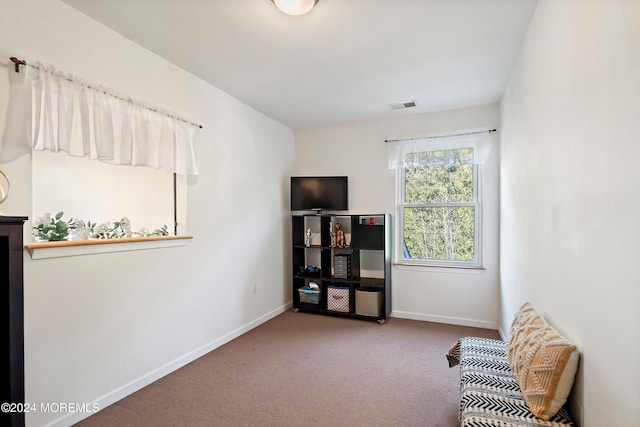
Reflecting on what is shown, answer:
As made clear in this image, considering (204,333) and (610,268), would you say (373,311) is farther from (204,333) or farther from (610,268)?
(610,268)

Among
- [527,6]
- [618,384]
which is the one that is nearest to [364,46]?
[527,6]

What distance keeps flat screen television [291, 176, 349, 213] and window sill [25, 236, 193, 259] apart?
186 cm

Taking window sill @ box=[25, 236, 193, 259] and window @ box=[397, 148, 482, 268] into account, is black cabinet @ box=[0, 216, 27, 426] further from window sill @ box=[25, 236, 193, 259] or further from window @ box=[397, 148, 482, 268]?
window @ box=[397, 148, 482, 268]

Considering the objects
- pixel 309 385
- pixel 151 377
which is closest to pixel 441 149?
pixel 309 385

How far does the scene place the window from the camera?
12.8 feet

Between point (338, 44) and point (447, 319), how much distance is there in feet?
10.8

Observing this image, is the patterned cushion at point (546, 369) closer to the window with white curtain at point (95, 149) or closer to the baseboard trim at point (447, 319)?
the baseboard trim at point (447, 319)

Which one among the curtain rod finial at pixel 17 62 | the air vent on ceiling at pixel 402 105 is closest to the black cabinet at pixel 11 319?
the curtain rod finial at pixel 17 62

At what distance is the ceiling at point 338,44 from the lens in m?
2.05

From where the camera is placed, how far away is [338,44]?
2.45 m

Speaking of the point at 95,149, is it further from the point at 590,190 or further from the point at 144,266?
the point at 590,190

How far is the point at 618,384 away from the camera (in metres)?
1.00

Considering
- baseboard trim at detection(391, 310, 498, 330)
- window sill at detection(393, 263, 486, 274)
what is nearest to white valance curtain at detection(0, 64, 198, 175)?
window sill at detection(393, 263, 486, 274)

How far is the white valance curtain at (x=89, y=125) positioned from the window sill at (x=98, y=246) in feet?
1.78
